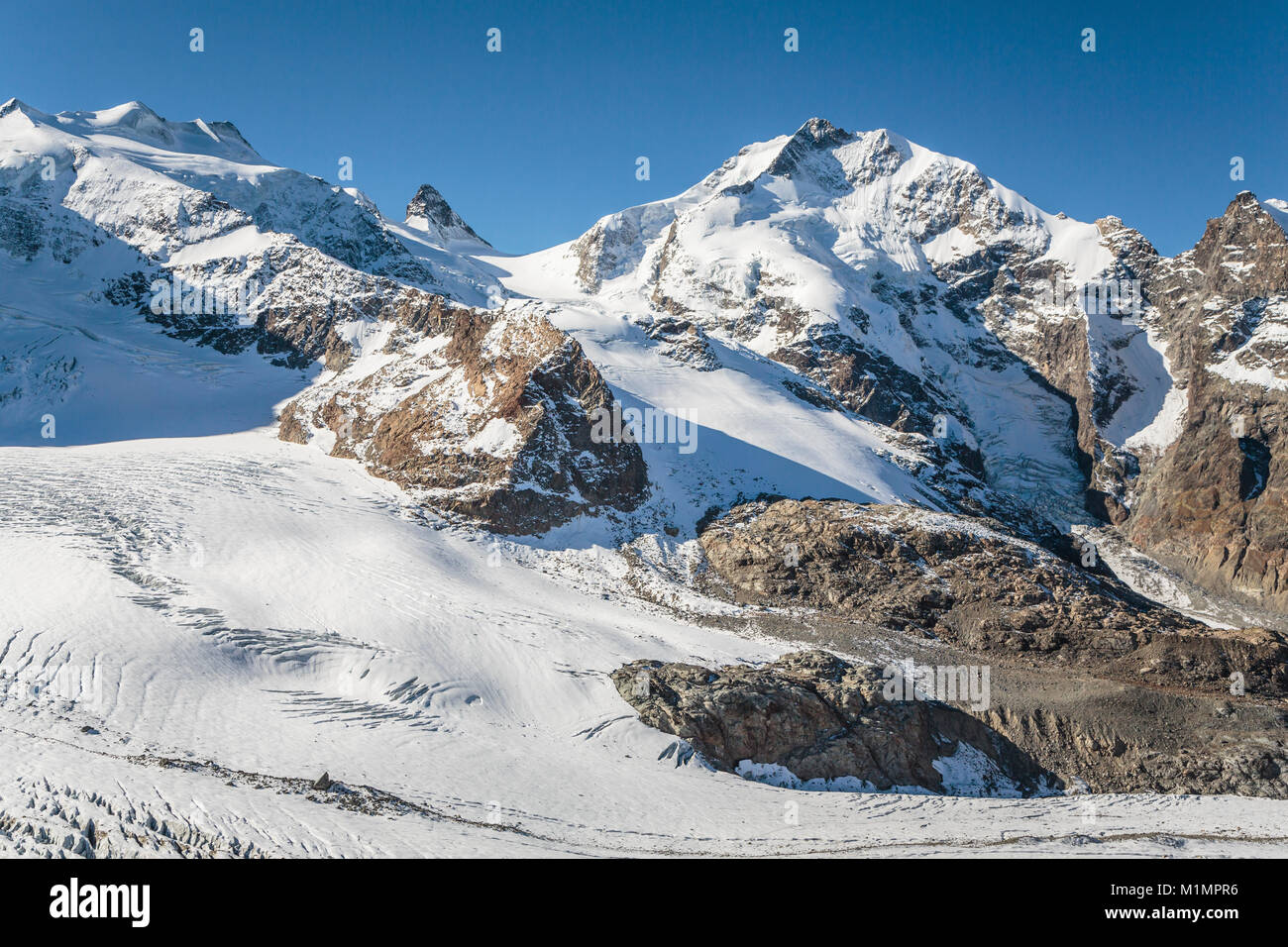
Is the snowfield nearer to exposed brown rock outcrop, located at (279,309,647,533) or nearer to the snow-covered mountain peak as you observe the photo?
exposed brown rock outcrop, located at (279,309,647,533)

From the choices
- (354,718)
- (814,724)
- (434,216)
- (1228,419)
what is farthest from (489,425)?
(434,216)

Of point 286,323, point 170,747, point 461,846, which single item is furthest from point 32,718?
point 286,323

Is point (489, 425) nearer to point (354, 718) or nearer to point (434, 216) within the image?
point (354, 718)

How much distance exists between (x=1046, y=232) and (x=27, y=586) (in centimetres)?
15245

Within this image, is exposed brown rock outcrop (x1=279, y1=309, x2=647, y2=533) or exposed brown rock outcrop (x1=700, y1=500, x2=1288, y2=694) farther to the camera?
exposed brown rock outcrop (x1=279, y1=309, x2=647, y2=533)

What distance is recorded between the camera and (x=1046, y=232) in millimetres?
143625

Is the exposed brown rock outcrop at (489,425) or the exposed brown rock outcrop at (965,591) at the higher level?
the exposed brown rock outcrop at (489,425)

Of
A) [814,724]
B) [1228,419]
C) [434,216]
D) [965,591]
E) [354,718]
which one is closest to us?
[354,718]

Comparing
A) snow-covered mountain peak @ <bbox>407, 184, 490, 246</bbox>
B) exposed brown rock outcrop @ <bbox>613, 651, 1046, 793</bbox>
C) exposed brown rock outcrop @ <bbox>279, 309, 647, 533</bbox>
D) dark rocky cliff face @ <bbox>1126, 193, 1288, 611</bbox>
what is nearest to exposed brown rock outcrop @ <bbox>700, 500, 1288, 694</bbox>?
exposed brown rock outcrop @ <bbox>279, 309, 647, 533</bbox>

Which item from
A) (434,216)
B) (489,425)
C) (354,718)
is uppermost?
(434,216)

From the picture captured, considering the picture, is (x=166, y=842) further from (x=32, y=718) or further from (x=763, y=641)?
(x=763, y=641)

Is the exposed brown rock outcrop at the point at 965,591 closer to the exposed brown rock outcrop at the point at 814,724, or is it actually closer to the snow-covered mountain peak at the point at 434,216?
the exposed brown rock outcrop at the point at 814,724

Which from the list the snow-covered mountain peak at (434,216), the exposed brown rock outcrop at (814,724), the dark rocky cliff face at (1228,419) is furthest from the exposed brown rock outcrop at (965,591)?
the snow-covered mountain peak at (434,216)

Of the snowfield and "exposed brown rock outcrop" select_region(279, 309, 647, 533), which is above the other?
"exposed brown rock outcrop" select_region(279, 309, 647, 533)
